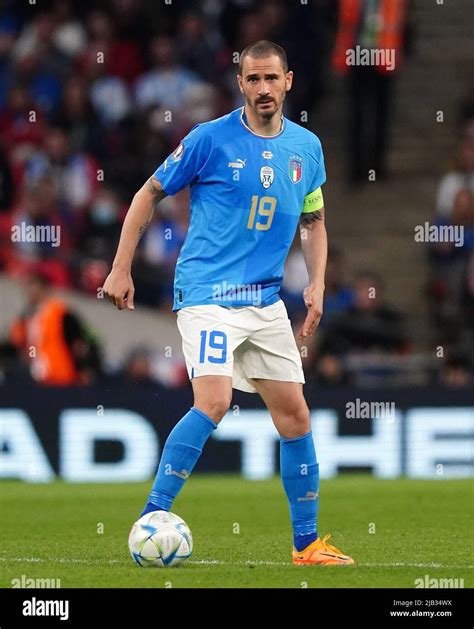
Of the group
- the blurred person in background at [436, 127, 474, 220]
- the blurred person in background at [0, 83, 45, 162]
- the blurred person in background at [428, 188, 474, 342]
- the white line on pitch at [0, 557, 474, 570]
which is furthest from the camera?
the blurred person in background at [0, 83, 45, 162]

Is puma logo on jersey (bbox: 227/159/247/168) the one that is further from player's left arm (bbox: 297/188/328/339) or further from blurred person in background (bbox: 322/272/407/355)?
blurred person in background (bbox: 322/272/407/355)

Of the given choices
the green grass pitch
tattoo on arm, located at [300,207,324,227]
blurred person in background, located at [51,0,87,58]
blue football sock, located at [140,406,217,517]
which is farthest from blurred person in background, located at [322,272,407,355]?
blue football sock, located at [140,406,217,517]

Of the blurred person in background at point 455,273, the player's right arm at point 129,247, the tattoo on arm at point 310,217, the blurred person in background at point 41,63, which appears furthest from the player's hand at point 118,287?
the blurred person in background at point 41,63

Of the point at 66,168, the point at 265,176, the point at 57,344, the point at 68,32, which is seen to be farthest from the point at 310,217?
the point at 68,32

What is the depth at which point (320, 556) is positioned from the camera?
23.3 ft

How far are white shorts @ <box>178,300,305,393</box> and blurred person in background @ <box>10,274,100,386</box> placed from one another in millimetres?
6516

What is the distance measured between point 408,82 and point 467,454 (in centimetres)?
645

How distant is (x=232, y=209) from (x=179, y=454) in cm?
114

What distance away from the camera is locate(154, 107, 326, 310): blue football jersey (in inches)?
279

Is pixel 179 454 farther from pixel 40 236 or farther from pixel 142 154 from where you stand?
pixel 142 154

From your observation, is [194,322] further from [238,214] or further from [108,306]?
[108,306]

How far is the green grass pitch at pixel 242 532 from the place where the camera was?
6.66 meters
